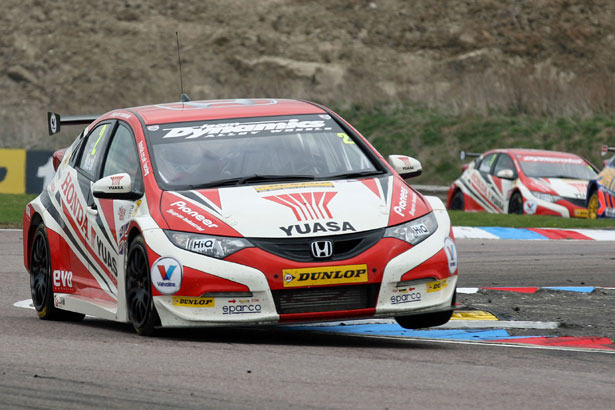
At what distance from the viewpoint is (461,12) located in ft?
171

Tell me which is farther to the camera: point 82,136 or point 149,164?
point 82,136

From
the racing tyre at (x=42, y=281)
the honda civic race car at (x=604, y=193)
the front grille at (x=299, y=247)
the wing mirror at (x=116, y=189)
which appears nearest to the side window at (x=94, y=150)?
the racing tyre at (x=42, y=281)

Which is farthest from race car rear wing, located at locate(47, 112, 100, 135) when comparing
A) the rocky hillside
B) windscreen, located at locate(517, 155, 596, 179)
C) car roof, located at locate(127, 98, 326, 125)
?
the rocky hillside

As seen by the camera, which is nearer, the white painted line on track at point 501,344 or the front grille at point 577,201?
the white painted line on track at point 501,344

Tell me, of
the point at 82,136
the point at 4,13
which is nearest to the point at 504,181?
the point at 82,136

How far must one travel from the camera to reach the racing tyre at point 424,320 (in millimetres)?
7820

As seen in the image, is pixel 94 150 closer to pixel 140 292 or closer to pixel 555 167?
pixel 140 292

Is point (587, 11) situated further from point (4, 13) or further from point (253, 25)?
point (4, 13)

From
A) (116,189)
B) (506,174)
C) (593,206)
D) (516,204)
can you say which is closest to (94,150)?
(116,189)

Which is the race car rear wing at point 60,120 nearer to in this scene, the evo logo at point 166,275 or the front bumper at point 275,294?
the front bumper at point 275,294

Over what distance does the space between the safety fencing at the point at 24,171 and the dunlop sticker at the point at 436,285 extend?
68.1 feet

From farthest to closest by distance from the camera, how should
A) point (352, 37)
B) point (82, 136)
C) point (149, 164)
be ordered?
1. point (352, 37)
2. point (82, 136)
3. point (149, 164)

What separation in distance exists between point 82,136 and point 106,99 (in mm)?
39469

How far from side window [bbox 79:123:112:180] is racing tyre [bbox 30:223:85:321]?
0.56 m
